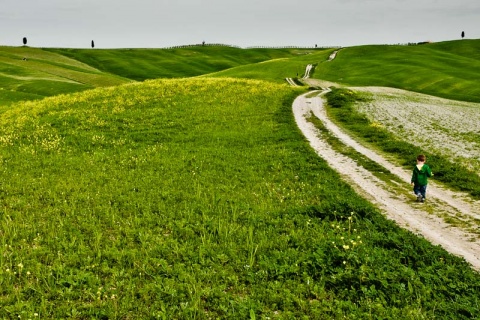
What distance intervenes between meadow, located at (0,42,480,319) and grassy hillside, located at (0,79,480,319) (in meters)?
0.04

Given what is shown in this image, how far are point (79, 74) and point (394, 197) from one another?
8938 centimetres

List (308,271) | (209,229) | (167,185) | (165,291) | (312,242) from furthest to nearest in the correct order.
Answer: (167,185) → (209,229) → (312,242) → (308,271) → (165,291)

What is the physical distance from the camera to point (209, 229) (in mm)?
12992

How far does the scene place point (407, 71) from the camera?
9206cm

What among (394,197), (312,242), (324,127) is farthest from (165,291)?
(324,127)

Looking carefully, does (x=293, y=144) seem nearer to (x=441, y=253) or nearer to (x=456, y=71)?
(x=441, y=253)

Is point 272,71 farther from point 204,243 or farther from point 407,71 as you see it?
point 204,243

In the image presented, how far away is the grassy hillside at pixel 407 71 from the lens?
74.8 m

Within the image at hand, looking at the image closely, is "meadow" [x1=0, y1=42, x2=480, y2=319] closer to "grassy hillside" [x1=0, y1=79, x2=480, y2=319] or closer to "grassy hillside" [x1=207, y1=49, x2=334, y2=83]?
"grassy hillside" [x1=0, y1=79, x2=480, y2=319]

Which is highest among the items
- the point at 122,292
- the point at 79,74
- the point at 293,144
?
the point at 79,74

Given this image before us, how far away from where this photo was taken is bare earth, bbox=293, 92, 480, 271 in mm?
11891

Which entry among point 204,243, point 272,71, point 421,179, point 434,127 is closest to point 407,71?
point 272,71

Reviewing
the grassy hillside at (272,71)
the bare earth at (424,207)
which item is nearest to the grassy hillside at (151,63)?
the grassy hillside at (272,71)

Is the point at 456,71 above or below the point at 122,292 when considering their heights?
above
